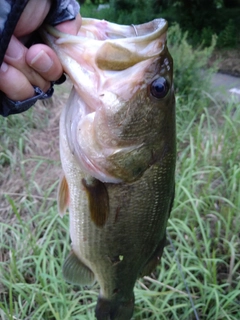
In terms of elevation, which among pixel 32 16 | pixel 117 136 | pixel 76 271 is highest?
pixel 32 16

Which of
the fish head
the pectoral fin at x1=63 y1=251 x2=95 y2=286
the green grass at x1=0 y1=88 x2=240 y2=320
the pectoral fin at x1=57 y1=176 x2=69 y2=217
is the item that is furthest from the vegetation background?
the fish head

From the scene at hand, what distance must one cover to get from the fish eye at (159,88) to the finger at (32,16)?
355 mm

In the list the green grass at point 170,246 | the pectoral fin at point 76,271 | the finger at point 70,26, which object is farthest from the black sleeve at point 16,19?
the green grass at point 170,246

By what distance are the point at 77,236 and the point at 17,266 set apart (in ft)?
3.43

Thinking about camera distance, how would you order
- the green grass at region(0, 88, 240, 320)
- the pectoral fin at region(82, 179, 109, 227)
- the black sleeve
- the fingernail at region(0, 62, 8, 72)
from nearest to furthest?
the black sleeve < the fingernail at region(0, 62, 8, 72) < the pectoral fin at region(82, 179, 109, 227) < the green grass at region(0, 88, 240, 320)

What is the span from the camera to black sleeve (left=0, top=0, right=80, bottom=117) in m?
1.00

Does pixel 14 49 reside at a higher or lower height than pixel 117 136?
higher

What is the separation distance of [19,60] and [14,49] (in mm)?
33

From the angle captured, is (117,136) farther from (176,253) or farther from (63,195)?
(176,253)

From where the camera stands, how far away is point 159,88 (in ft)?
3.98

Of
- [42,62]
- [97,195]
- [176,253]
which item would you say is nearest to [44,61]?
[42,62]

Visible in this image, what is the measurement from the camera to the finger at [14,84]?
1.11 m

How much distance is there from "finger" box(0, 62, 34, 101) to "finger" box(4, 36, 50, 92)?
1cm

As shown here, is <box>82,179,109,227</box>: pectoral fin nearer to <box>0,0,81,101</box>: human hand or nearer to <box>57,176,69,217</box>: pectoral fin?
<box>57,176,69,217</box>: pectoral fin
